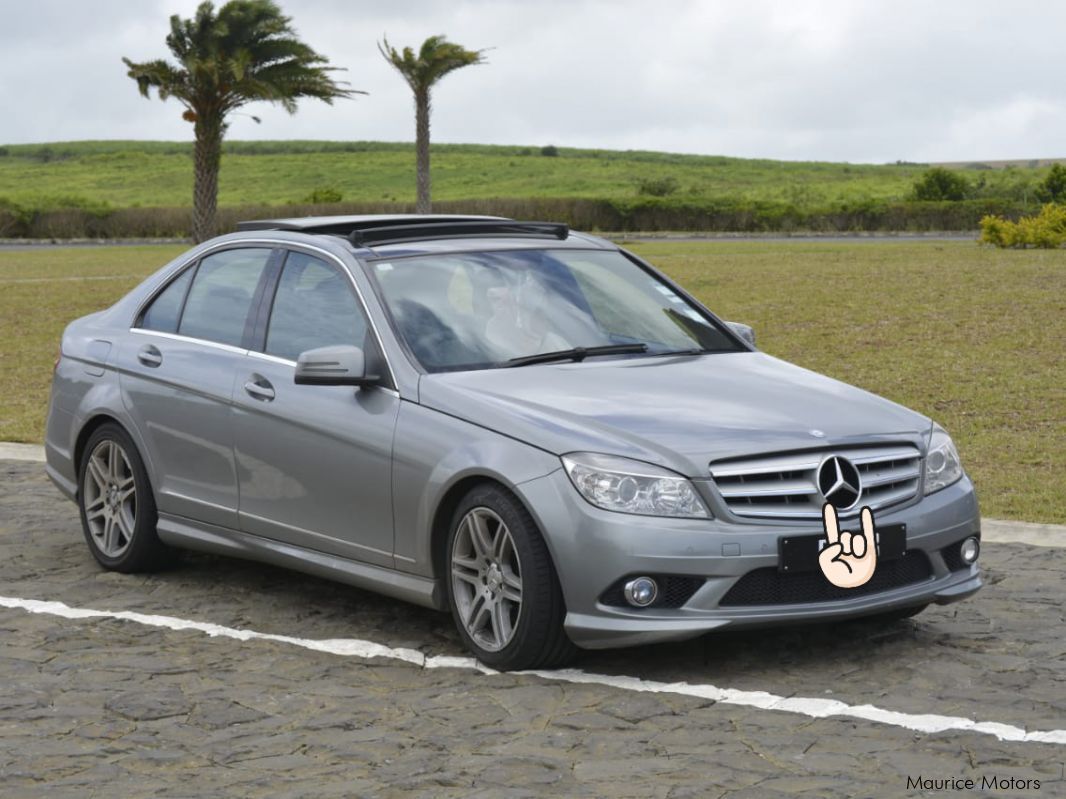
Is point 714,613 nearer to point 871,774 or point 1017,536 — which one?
point 871,774

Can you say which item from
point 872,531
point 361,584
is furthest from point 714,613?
point 361,584

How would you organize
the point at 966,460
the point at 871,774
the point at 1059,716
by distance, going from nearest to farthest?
the point at 871,774
the point at 1059,716
the point at 966,460

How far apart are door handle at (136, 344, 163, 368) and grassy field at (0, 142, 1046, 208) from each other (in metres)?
83.1

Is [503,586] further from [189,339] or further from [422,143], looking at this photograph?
[422,143]

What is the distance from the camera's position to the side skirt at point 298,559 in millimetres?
6453

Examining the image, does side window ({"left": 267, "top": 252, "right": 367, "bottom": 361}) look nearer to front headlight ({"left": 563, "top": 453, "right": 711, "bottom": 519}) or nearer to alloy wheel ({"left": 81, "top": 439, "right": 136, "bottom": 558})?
alloy wheel ({"left": 81, "top": 439, "right": 136, "bottom": 558})

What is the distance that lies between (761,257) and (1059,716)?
3156cm

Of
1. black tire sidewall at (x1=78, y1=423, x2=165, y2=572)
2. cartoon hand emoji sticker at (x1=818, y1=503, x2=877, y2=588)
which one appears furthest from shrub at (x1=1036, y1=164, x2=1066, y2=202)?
cartoon hand emoji sticker at (x1=818, y1=503, x2=877, y2=588)

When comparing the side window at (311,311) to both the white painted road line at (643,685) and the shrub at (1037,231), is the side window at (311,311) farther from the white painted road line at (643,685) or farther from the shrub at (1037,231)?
the shrub at (1037,231)

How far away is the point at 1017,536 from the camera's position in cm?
880

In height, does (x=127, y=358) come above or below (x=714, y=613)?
above

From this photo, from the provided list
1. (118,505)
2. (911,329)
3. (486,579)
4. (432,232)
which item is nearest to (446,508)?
(486,579)

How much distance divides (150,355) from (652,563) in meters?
3.11

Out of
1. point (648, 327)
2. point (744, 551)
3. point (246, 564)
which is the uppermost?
point (648, 327)
